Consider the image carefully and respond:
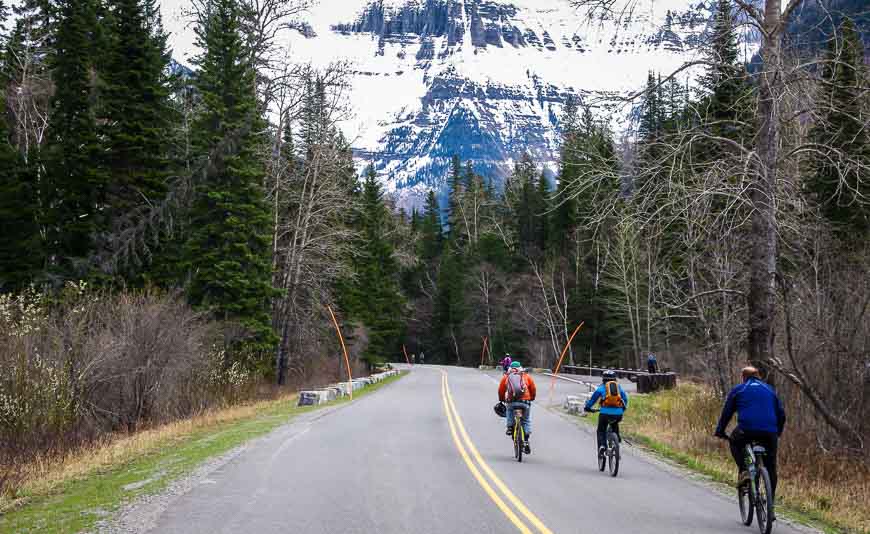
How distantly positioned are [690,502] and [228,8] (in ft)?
90.2

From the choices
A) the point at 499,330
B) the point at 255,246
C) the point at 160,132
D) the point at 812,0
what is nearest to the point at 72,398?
the point at 255,246

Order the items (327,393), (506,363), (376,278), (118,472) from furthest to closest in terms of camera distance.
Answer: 1. (376,278)
2. (327,393)
3. (506,363)
4. (118,472)

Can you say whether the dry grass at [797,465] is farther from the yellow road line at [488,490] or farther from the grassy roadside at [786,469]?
the yellow road line at [488,490]

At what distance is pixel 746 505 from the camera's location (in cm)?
880

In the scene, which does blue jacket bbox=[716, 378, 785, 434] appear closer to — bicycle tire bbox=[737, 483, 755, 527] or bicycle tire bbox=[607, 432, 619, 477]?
bicycle tire bbox=[737, 483, 755, 527]

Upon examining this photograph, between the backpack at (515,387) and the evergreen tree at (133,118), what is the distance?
1903cm

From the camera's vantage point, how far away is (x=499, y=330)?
7200 centimetres

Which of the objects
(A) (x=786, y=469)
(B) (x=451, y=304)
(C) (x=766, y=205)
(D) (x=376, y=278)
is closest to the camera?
(C) (x=766, y=205)

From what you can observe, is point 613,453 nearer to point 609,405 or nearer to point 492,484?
point 609,405

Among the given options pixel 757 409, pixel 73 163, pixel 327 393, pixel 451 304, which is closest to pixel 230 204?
pixel 73 163

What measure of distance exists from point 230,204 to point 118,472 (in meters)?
17.0

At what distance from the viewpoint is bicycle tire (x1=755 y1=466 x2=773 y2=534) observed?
7.85 metres

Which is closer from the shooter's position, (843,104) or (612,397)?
(843,104)

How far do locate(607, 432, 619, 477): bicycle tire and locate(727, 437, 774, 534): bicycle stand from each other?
9.86 ft
